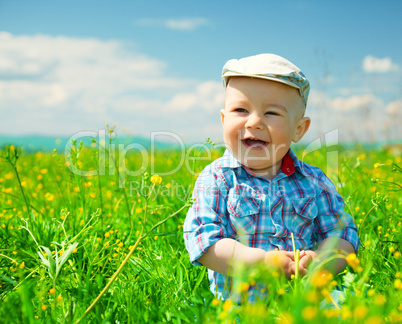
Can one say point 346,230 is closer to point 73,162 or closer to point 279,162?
point 279,162

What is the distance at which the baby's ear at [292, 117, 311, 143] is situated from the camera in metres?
2.09

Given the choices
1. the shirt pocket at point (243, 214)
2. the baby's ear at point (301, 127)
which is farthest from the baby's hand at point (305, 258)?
the baby's ear at point (301, 127)

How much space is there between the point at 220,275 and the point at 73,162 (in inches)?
53.1

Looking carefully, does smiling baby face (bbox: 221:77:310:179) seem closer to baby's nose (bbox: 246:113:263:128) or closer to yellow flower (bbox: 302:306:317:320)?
baby's nose (bbox: 246:113:263:128)

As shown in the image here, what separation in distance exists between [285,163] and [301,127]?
22 cm

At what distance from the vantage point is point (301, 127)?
6.97 feet

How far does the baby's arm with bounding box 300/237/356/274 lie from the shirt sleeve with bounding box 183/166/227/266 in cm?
40

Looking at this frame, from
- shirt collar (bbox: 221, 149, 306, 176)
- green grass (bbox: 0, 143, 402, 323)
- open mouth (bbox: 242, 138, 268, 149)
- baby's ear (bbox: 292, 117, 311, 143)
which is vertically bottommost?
green grass (bbox: 0, 143, 402, 323)

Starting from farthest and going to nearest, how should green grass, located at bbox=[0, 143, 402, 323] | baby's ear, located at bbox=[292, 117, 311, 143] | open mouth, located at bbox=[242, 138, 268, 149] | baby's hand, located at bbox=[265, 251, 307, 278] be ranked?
baby's ear, located at bbox=[292, 117, 311, 143] → open mouth, located at bbox=[242, 138, 268, 149] → baby's hand, located at bbox=[265, 251, 307, 278] → green grass, located at bbox=[0, 143, 402, 323]

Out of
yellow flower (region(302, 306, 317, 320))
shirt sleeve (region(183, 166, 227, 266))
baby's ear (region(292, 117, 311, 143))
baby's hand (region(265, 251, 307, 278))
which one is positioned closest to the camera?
yellow flower (region(302, 306, 317, 320))

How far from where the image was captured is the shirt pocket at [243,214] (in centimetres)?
190

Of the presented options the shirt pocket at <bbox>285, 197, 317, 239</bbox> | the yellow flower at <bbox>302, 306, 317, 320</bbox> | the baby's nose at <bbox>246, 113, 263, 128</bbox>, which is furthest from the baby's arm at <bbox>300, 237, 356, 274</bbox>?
the yellow flower at <bbox>302, 306, 317, 320</bbox>

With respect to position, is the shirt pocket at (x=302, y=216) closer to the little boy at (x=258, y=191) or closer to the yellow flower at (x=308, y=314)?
the little boy at (x=258, y=191)

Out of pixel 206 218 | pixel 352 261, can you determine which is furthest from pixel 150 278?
pixel 352 261
